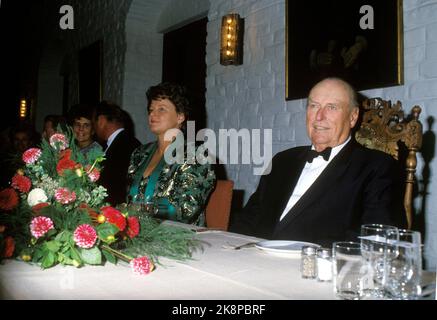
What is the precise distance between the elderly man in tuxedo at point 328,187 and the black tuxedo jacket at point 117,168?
1946 mm

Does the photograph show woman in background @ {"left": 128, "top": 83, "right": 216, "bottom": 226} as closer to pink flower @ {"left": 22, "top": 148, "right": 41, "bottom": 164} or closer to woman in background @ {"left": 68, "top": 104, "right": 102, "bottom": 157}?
pink flower @ {"left": 22, "top": 148, "right": 41, "bottom": 164}

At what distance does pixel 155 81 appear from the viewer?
5.90 meters

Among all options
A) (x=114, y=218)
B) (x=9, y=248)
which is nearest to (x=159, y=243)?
(x=114, y=218)

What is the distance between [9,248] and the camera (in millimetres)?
1242

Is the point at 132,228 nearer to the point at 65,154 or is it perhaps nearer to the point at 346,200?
the point at 65,154

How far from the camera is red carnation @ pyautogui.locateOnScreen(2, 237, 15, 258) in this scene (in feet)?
4.06

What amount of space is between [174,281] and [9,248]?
50 cm

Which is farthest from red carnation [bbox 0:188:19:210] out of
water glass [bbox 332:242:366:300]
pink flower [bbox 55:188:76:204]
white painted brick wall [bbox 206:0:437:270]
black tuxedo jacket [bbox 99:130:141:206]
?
black tuxedo jacket [bbox 99:130:141:206]

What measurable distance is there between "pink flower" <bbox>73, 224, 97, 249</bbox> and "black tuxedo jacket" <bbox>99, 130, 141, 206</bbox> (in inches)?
113

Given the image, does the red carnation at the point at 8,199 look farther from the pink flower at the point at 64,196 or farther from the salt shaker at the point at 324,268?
the salt shaker at the point at 324,268

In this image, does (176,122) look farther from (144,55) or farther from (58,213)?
(144,55)

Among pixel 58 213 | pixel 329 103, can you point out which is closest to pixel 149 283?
pixel 58 213

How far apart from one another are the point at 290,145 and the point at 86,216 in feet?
7.53

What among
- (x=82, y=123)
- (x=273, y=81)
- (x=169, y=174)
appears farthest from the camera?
(x=82, y=123)
